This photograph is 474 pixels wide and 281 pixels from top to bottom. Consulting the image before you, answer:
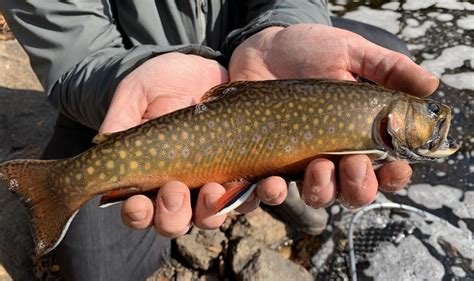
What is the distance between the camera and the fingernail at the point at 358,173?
2377mm

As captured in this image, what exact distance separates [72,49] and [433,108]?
2377 mm

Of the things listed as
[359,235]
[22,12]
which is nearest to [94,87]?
[22,12]

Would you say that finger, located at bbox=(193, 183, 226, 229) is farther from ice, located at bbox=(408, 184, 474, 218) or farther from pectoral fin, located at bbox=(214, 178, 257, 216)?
ice, located at bbox=(408, 184, 474, 218)

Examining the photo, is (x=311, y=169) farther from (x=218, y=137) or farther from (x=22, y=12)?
(x=22, y=12)

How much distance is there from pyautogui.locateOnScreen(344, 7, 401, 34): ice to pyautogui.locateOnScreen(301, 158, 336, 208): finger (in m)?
4.66

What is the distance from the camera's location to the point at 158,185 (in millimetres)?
2518

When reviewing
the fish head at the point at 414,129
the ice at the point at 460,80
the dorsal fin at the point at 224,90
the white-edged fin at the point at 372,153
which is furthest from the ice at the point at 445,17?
the dorsal fin at the point at 224,90

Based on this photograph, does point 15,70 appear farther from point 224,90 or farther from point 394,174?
point 394,174

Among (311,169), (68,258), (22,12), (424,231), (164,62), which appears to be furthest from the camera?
(424,231)

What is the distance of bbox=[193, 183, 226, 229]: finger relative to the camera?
245cm

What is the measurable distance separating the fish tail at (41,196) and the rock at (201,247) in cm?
161

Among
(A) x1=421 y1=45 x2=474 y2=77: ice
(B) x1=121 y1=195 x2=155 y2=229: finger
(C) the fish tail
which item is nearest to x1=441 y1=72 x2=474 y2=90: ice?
(A) x1=421 y1=45 x2=474 y2=77: ice

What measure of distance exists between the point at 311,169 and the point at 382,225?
2.05 meters

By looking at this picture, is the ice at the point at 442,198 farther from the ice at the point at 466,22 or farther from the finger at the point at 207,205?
the ice at the point at 466,22
